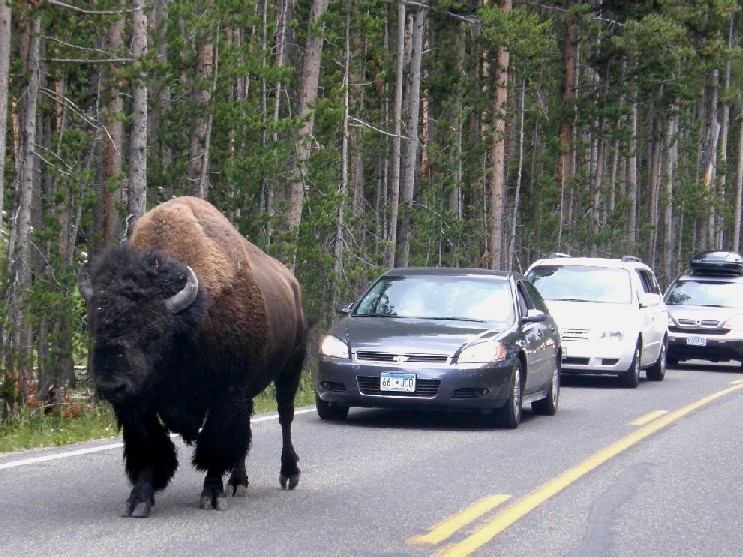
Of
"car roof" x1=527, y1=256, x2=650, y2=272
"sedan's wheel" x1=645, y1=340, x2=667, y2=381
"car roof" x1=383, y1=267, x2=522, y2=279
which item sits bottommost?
"sedan's wheel" x1=645, y1=340, x2=667, y2=381

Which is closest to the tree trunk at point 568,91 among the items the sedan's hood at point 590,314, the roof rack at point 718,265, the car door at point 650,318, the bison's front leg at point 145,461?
the roof rack at point 718,265

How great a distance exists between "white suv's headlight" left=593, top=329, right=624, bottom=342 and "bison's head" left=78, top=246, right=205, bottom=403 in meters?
13.0

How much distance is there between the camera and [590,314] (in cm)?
2094

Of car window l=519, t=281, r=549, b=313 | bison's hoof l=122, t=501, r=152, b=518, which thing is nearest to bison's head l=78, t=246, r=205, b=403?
bison's hoof l=122, t=501, r=152, b=518

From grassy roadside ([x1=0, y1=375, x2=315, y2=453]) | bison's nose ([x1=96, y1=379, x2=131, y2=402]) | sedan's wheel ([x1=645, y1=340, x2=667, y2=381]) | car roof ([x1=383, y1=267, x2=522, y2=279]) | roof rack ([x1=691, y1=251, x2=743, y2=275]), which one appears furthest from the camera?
roof rack ([x1=691, y1=251, x2=743, y2=275])

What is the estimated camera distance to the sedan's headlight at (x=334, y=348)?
46.0 feet

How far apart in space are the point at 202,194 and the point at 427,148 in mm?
13252

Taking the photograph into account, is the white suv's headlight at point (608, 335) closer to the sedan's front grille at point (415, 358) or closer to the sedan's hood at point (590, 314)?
the sedan's hood at point (590, 314)

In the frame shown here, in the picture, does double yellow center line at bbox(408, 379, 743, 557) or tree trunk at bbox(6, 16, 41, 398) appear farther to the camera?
tree trunk at bbox(6, 16, 41, 398)

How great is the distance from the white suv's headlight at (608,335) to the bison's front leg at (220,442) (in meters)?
12.5

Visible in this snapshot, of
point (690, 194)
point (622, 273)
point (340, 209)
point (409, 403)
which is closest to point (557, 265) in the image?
→ point (622, 273)

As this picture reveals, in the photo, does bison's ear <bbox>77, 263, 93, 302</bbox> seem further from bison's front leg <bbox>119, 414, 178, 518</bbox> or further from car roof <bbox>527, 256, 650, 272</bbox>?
car roof <bbox>527, 256, 650, 272</bbox>

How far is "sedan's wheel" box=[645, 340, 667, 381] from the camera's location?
75.6ft

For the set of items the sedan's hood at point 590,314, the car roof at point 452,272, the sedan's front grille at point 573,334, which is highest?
the car roof at point 452,272
